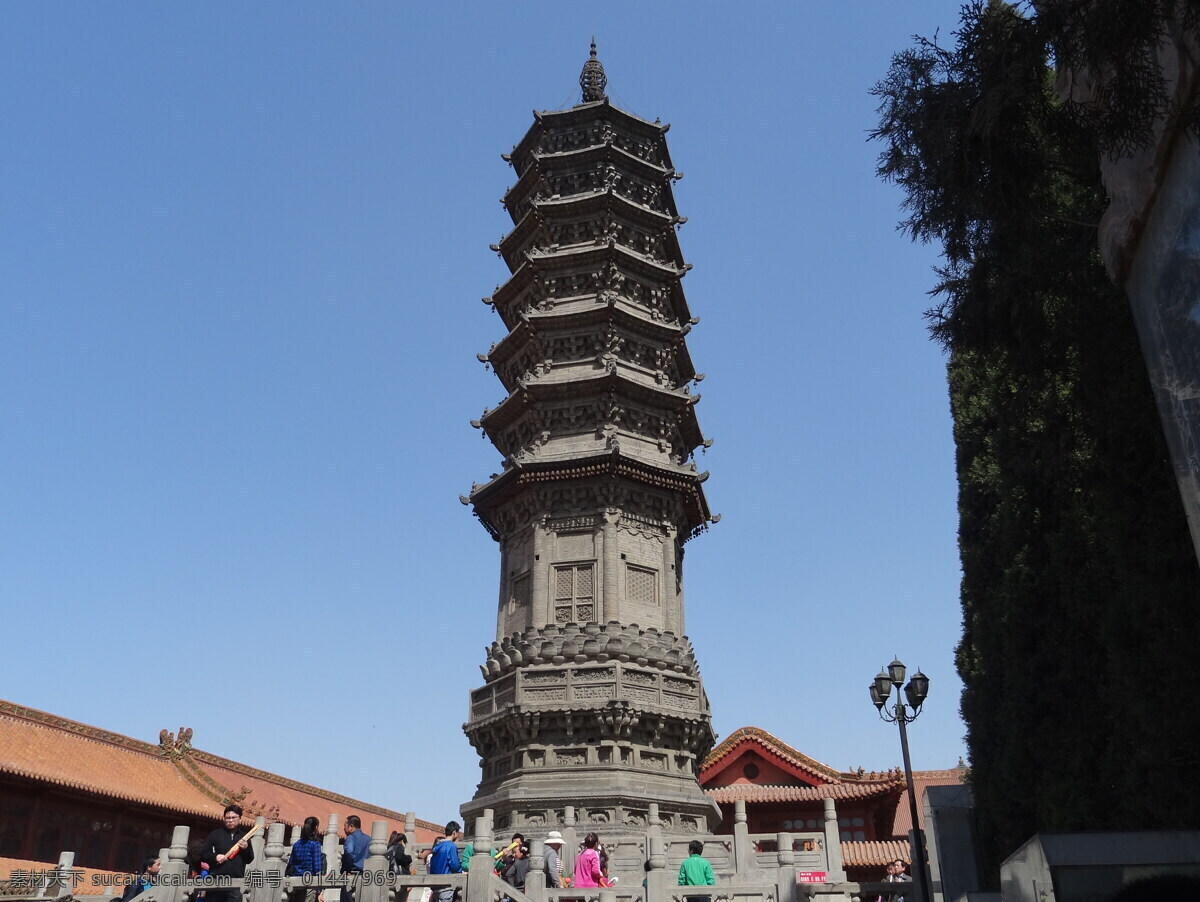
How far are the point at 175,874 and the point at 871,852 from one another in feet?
74.9

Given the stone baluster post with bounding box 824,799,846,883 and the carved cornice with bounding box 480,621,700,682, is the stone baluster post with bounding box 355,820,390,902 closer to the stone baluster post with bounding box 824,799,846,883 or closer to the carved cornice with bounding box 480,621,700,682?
the stone baluster post with bounding box 824,799,846,883

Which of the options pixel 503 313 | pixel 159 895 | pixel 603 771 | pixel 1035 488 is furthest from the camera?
pixel 503 313

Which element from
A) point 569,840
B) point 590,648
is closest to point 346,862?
point 569,840

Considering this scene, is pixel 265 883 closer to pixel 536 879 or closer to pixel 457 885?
pixel 457 885

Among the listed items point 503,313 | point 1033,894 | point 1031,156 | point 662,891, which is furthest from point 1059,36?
point 503,313

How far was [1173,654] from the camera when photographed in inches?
314

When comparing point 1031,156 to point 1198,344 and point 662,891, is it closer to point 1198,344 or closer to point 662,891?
point 1198,344

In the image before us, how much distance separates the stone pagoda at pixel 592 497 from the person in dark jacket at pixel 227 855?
1016 cm

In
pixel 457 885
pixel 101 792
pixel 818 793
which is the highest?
pixel 818 793

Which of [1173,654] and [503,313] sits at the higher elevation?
[503,313]

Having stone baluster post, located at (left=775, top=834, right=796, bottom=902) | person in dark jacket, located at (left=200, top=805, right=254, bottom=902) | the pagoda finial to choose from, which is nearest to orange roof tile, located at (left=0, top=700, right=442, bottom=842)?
person in dark jacket, located at (left=200, top=805, right=254, bottom=902)

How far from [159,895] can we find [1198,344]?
34.0 feet

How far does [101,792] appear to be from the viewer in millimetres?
22656

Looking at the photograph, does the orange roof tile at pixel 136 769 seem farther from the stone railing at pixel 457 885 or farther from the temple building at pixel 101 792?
the stone railing at pixel 457 885
